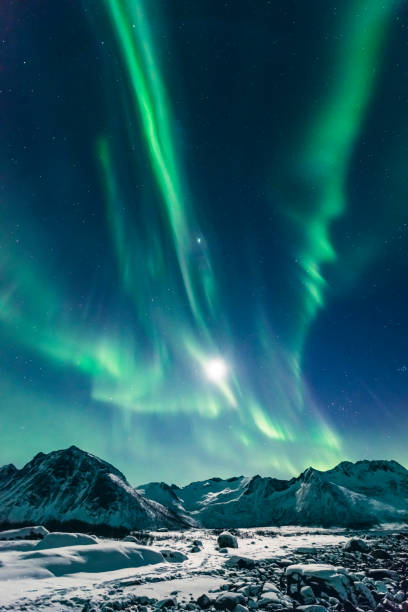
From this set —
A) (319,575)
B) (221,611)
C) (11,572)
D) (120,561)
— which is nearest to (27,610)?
(11,572)

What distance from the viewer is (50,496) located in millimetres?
192125

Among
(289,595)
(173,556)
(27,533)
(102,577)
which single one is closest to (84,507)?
(27,533)

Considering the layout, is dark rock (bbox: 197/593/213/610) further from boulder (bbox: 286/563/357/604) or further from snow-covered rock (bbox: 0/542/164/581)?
snow-covered rock (bbox: 0/542/164/581)

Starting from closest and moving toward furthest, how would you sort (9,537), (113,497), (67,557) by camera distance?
(67,557) < (9,537) < (113,497)

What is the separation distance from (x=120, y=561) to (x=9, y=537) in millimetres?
26172

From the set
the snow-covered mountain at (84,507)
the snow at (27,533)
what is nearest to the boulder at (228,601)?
the snow at (27,533)

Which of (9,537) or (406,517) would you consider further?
(406,517)

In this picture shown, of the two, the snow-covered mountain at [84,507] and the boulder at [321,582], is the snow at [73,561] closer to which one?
the boulder at [321,582]

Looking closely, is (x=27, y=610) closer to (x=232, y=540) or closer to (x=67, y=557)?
(x=67, y=557)

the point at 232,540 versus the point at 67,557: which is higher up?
the point at 67,557

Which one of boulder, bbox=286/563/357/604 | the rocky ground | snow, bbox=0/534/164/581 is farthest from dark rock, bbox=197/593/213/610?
snow, bbox=0/534/164/581

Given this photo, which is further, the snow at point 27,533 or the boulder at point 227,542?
the boulder at point 227,542

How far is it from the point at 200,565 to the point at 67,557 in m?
9.41

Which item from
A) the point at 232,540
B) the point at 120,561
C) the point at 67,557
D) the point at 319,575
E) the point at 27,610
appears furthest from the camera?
the point at 232,540
